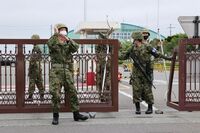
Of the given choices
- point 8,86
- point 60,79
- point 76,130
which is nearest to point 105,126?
point 76,130

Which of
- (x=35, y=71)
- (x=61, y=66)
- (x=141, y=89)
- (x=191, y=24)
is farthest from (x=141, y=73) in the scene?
(x=35, y=71)

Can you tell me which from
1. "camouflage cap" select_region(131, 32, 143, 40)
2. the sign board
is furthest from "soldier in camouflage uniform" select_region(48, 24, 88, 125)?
the sign board

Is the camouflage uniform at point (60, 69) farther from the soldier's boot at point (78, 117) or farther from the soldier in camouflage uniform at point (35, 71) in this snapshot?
the soldier in camouflage uniform at point (35, 71)

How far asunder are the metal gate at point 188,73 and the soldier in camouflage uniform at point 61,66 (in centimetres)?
268

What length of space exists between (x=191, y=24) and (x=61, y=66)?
362 cm

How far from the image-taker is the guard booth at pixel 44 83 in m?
11.8

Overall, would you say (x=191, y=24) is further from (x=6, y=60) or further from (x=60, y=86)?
(x=6, y=60)

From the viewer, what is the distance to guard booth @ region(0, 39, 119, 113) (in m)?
11.8

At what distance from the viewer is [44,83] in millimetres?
12492

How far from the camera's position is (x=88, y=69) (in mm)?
12852

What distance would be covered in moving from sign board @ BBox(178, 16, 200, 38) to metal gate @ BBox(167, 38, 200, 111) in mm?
297

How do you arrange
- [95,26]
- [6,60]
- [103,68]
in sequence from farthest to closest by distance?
[95,26] → [103,68] → [6,60]

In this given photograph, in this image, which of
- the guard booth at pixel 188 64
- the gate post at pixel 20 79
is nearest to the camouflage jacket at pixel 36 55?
the gate post at pixel 20 79

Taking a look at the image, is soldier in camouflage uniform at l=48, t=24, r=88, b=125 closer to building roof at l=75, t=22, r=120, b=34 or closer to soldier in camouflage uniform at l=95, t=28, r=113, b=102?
soldier in camouflage uniform at l=95, t=28, r=113, b=102
